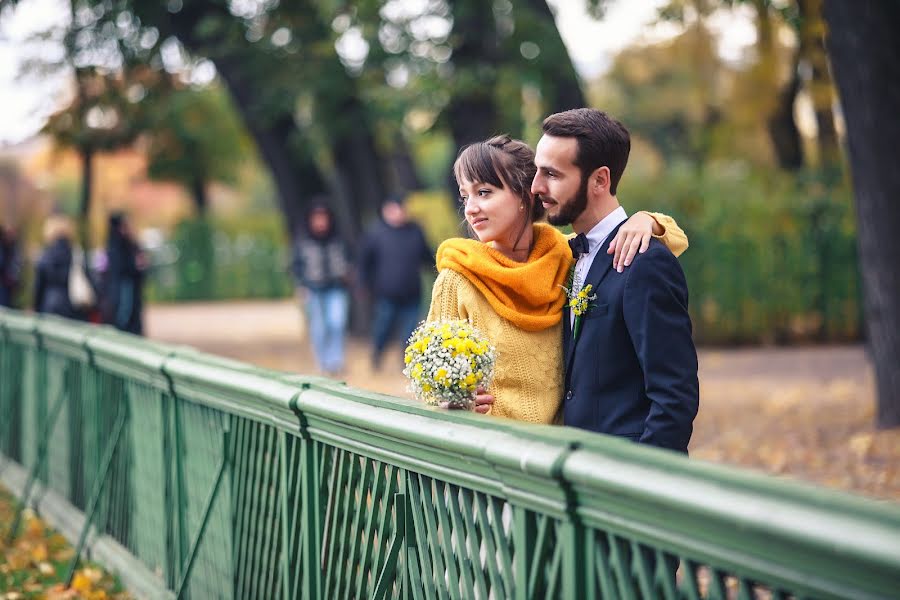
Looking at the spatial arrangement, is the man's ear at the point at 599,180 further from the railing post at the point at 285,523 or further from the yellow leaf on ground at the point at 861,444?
the yellow leaf on ground at the point at 861,444

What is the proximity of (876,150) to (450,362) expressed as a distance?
7567 millimetres

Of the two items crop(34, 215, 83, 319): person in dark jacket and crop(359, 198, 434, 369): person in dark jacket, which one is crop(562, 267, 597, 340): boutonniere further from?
crop(34, 215, 83, 319): person in dark jacket

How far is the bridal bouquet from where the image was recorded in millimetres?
3393

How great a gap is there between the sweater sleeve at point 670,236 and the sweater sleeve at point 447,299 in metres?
0.57

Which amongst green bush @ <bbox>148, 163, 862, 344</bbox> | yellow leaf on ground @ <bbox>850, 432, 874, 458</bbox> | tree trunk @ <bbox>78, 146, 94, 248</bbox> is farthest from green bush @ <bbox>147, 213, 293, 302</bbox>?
yellow leaf on ground @ <bbox>850, 432, 874, 458</bbox>

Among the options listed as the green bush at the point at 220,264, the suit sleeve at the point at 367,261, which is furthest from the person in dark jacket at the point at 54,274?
the green bush at the point at 220,264

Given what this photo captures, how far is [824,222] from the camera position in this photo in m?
19.7

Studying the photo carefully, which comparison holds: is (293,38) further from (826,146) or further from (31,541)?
(31,541)

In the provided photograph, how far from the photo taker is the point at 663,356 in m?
3.33

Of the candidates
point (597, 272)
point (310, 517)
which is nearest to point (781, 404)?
point (310, 517)

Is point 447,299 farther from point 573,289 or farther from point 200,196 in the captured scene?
point 200,196

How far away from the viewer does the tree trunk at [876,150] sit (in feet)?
32.6

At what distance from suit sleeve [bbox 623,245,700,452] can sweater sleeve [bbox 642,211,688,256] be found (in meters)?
0.24

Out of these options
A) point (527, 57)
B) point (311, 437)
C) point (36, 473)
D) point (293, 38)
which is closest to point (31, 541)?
point (36, 473)
